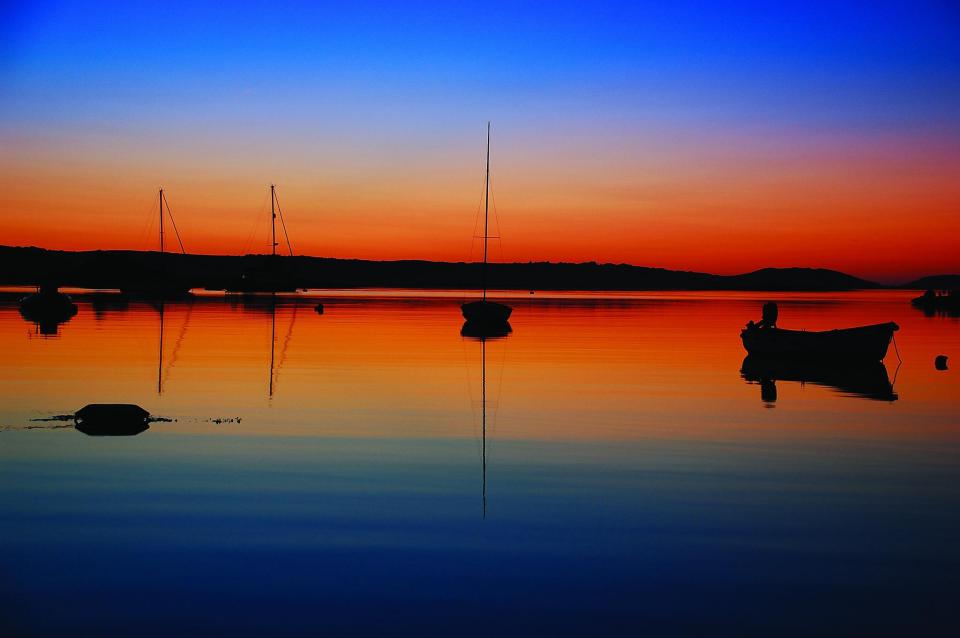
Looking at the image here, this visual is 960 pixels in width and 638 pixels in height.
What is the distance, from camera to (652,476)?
53.5 ft

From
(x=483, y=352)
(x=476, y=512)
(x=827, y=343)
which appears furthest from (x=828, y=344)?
(x=476, y=512)

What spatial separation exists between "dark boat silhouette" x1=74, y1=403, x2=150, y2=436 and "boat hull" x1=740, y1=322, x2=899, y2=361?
29.0 m

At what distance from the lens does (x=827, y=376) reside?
1468 inches

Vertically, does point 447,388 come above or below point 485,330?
below

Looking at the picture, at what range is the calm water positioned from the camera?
9406 millimetres

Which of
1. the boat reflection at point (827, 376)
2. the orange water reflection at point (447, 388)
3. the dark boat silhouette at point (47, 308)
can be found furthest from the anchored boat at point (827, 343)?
the dark boat silhouette at point (47, 308)

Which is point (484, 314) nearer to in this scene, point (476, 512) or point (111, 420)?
point (111, 420)

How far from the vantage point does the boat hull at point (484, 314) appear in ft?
213

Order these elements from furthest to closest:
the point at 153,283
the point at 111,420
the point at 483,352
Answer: the point at 153,283 < the point at 483,352 < the point at 111,420

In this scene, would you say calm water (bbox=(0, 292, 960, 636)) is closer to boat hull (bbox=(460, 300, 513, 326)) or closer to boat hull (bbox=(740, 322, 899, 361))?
boat hull (bbox=(740, 322, 899, 361))

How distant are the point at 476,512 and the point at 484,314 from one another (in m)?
51.9

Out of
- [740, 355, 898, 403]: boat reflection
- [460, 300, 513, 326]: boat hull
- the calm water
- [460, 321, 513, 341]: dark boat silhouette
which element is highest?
[460, 300, 513, 326]: boat hull

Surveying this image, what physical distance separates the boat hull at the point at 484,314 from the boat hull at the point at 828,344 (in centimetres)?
2479

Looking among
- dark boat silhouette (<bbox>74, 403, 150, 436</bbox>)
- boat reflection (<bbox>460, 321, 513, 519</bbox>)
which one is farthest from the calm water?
dark boat silhouette (<bbox>74, 403, 150, 436</bbox>)
